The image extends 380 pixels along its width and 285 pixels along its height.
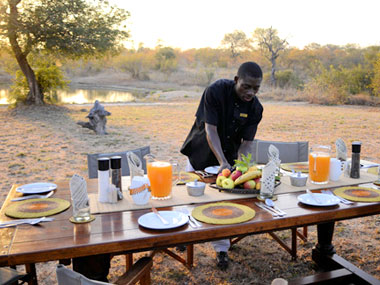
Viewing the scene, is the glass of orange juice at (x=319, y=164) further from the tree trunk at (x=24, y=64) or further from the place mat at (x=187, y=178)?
the tree trunk at (x=24, y=64)

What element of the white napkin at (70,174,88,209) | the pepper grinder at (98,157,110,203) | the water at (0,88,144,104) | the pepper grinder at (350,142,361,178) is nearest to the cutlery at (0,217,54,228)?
the white napkin at (70,174,88,209)

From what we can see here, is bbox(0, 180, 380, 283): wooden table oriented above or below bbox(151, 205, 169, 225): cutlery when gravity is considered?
below

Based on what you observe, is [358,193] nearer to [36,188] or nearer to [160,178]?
[160,178]

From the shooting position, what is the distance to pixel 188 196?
204 centimetres

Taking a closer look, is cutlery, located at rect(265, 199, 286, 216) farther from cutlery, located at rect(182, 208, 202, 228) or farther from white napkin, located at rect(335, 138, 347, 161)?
white napkin, located at rect(335, 138, 347, 161)

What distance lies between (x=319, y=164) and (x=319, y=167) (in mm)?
20

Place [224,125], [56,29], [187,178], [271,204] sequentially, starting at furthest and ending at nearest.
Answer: [56,29], [224,125], [187,178], [271,204]

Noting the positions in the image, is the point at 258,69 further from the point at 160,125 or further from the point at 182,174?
the point at 160,125

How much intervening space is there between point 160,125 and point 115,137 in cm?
205

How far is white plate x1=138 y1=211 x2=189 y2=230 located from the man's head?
3.82 ft

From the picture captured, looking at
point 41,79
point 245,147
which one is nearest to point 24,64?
point 41,79

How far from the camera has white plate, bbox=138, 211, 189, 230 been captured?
157 cm

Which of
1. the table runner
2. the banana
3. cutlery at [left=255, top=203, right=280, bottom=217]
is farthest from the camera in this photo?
the banana

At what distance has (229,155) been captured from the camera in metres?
3.03
